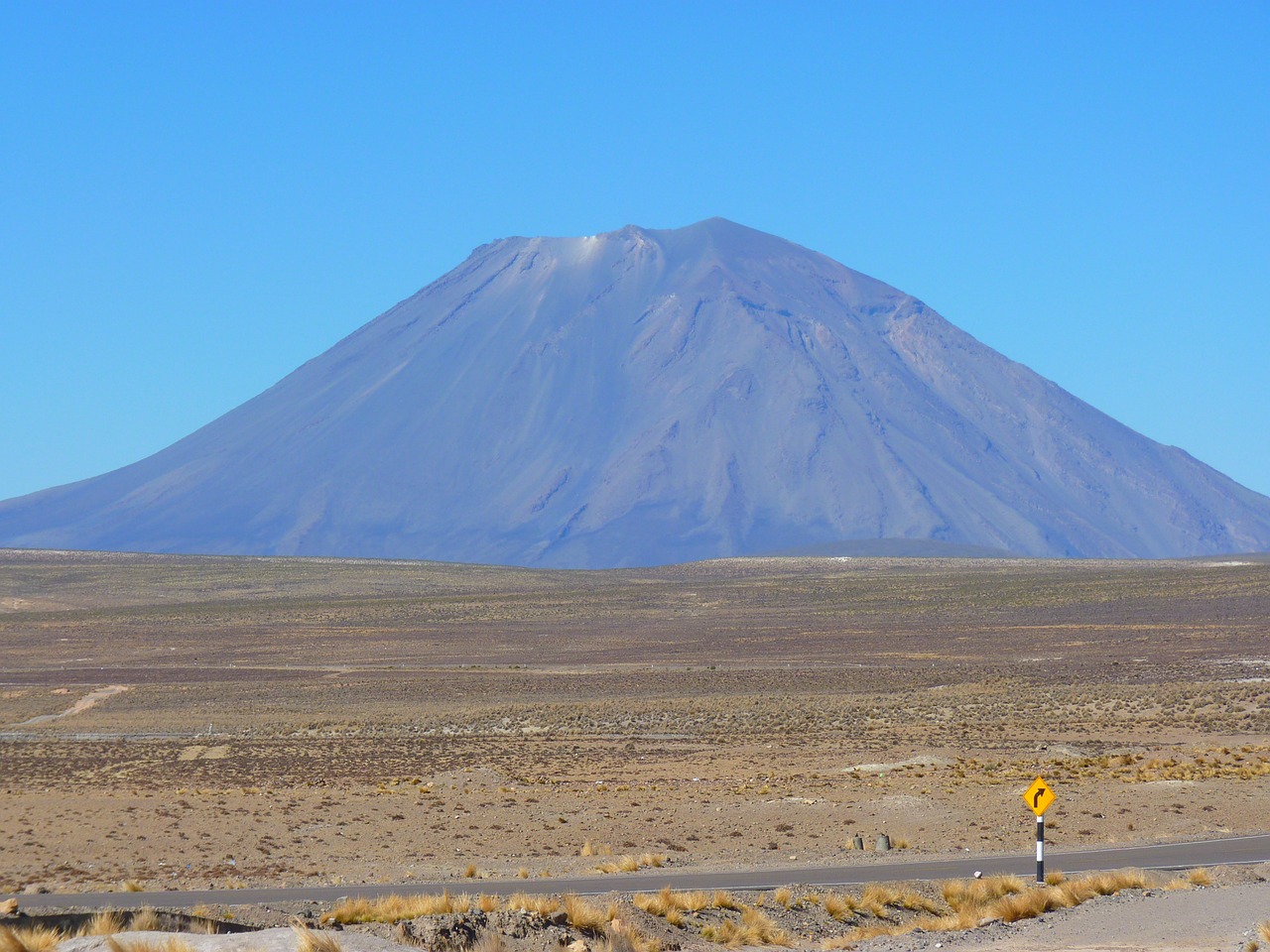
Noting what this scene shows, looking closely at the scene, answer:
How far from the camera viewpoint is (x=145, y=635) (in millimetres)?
73188

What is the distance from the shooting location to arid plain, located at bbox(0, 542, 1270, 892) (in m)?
20.8

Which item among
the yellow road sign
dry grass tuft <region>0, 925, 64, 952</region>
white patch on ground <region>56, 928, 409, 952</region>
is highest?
dry grass tuft <region>0, 925, 64, 952</region>

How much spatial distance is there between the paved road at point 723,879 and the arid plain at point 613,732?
2.46 ft

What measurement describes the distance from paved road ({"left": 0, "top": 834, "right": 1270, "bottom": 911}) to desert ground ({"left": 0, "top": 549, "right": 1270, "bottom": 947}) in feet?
2.56

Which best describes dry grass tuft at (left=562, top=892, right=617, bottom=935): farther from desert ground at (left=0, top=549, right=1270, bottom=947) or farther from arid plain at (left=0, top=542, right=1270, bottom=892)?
arid plain at (left=0, top=542, right=1270, bottom=892)

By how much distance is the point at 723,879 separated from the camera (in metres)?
17.1

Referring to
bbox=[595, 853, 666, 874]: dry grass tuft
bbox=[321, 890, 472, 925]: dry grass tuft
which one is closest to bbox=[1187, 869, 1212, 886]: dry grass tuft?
bbox=[595, 853, 666, 874]: dry grass tuft

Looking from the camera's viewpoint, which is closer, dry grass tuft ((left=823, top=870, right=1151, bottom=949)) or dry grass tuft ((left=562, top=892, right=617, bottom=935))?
dry grass tuft ((left=562, top=892, right=617, bottom=935))

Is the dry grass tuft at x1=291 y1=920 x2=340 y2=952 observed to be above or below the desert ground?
above

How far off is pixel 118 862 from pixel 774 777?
474 inches

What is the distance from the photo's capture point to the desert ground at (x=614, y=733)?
20688 millimetres

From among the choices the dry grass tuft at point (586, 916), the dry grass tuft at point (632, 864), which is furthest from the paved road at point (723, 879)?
the dry grass tuft at point (586, 916)

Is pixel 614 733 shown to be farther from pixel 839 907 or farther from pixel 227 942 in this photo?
pixel 227 942

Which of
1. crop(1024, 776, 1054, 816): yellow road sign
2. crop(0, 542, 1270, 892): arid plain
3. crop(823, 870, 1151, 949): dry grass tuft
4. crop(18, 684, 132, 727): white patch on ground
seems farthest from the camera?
crop(18, 684, 132, 727): white patch on ground
